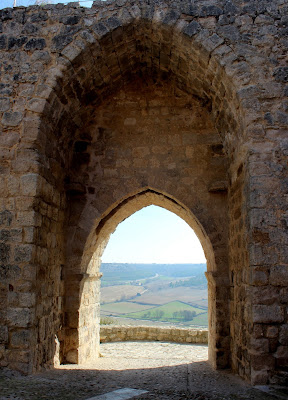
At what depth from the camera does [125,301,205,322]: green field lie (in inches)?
704

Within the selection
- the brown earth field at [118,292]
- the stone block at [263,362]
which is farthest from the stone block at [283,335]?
the brown earth field at [118,292]

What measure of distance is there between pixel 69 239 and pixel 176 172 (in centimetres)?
165

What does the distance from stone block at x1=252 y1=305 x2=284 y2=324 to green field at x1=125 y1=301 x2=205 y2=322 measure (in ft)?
47.8

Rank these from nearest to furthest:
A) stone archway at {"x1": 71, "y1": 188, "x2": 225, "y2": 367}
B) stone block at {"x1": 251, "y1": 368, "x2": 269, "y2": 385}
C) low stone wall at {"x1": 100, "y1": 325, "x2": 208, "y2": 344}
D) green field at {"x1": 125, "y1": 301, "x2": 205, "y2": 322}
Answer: stone block at {"x1": 251, "y1": 368, "x2": 269, "y2": 385}, stone archway at {"x1": 71, "y1": 188, "x2": 225, "y2": 367}, low stone wall at {"x1": 100, "y1": 325, "x2": 208, "y2": 344}, green field at {"x1": 125, "y1": 301, "x2": 205, "y2": 322}

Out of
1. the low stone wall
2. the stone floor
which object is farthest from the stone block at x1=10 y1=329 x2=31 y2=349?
the low stone wall

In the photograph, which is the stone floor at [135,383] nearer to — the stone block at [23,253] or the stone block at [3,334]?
the stone block at [3,334]

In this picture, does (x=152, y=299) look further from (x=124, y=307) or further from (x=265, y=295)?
(x=265, y=295)

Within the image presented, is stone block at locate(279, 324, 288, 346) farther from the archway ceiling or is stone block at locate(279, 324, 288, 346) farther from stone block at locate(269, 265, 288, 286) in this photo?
the archway ceiling

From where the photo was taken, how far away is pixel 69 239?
4656mm

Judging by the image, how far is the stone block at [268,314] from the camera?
3.15m

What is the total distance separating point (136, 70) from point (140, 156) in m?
1.16

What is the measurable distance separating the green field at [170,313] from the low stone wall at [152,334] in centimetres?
992

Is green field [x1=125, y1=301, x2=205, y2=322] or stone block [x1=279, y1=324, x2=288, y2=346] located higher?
stone block [x1=279, y1=324, x2=288, y2=346]

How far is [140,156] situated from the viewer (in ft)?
15.8
